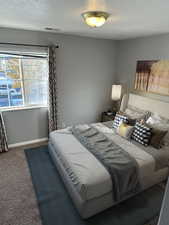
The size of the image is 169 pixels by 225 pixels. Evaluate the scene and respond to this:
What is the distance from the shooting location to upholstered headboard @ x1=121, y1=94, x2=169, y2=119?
2959mm

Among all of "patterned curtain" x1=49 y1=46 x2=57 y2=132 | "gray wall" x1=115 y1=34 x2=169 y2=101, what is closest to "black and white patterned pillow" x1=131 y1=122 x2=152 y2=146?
"gray wall" x1=115 y1=34 x2=169 y2=101

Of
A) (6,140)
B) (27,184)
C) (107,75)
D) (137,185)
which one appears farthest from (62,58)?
(137,185)

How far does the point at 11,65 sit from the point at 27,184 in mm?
2385

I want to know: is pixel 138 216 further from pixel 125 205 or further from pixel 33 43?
pixel 33 43

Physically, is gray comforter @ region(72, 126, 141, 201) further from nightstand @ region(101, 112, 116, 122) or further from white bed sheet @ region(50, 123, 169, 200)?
nightstand @ region(101, 112, 116, 122)

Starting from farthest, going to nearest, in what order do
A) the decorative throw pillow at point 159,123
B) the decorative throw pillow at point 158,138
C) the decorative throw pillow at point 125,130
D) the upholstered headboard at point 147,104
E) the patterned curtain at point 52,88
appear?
1. the patterned curtain at point 52,88
2. the upholstered headboard at point 147,104
3. the decorative throw pillow at point 125,130
4. the decorative throw pillow at point 159,123
5. the decorative throw pillow at point 158,138

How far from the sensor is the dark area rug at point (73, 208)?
1.93 metres

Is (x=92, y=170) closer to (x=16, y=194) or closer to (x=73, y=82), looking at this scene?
(x=16, y=194)

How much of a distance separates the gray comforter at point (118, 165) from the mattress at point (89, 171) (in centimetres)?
7

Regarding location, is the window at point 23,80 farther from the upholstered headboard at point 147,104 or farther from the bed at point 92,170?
the upholstered headboard at point 147,104

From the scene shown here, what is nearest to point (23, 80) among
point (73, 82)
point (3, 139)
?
point (73, 82)

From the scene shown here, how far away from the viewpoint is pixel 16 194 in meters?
2.31

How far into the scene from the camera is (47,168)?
288 centimetres

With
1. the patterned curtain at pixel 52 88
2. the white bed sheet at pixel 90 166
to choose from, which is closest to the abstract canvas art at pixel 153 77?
the white bed sheet at pixel 90 166
